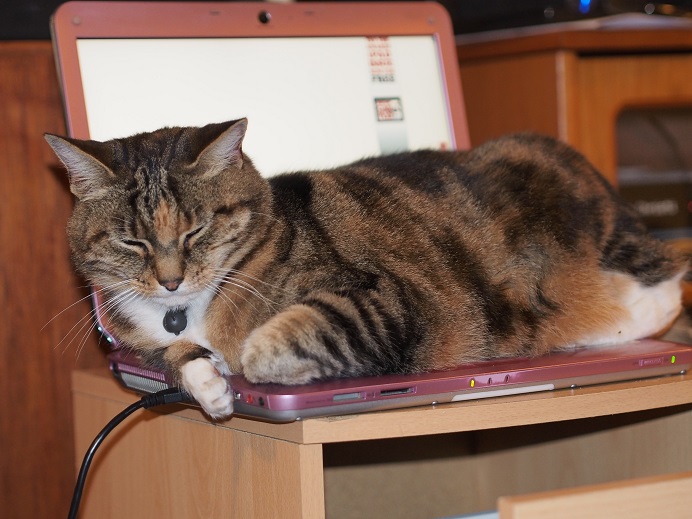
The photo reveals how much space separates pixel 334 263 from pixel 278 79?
1.66 ft

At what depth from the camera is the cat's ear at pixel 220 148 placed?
1050 millimetres

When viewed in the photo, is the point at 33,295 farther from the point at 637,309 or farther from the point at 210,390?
the point at 637,309

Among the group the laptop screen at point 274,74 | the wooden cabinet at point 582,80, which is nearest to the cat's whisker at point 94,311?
the laptop screen at point 274,74

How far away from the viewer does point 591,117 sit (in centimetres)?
186

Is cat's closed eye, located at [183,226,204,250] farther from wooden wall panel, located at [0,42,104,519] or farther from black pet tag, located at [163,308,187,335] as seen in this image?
wooden wall panel, located at [0,42,104,519]

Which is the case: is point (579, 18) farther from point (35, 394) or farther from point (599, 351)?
point (35, 394)

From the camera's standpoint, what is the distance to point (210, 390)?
940 millimetres

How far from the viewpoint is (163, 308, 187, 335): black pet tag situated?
110 centimetres

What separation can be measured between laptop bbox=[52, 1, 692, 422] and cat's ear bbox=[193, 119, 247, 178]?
0.26 m

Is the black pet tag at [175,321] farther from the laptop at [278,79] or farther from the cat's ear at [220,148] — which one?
the cat's ear at [220,148]

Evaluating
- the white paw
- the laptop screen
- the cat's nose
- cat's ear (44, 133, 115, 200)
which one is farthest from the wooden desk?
the laptop screen

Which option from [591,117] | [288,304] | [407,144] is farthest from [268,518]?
[591,117]

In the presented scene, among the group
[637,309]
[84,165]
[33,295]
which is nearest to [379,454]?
[637,309]

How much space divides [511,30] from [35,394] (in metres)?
1.20
